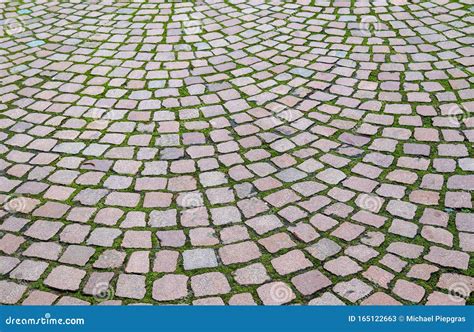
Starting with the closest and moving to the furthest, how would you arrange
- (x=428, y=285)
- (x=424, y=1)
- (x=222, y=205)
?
(x=428, y=285)
(x=222, y=205)
(x=424, y=1)

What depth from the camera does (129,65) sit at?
5840 mm

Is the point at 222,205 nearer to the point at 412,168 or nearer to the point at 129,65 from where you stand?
the point at 412,168

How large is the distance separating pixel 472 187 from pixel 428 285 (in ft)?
3.82

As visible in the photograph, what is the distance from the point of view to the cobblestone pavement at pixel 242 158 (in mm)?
3238

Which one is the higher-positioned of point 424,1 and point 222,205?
point 424,1

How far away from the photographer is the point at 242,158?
4289 mm

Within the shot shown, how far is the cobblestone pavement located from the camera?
10.6ft

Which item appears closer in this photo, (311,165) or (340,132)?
(311,165)

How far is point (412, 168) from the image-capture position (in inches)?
160

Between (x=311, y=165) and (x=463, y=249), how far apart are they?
1388mm

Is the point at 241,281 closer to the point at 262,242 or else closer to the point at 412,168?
the point at 262,242

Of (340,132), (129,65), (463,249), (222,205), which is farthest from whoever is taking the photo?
(129,65)

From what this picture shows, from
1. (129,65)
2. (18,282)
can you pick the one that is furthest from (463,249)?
(129,65)

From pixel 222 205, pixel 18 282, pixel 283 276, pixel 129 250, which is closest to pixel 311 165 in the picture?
pixel 222 205
